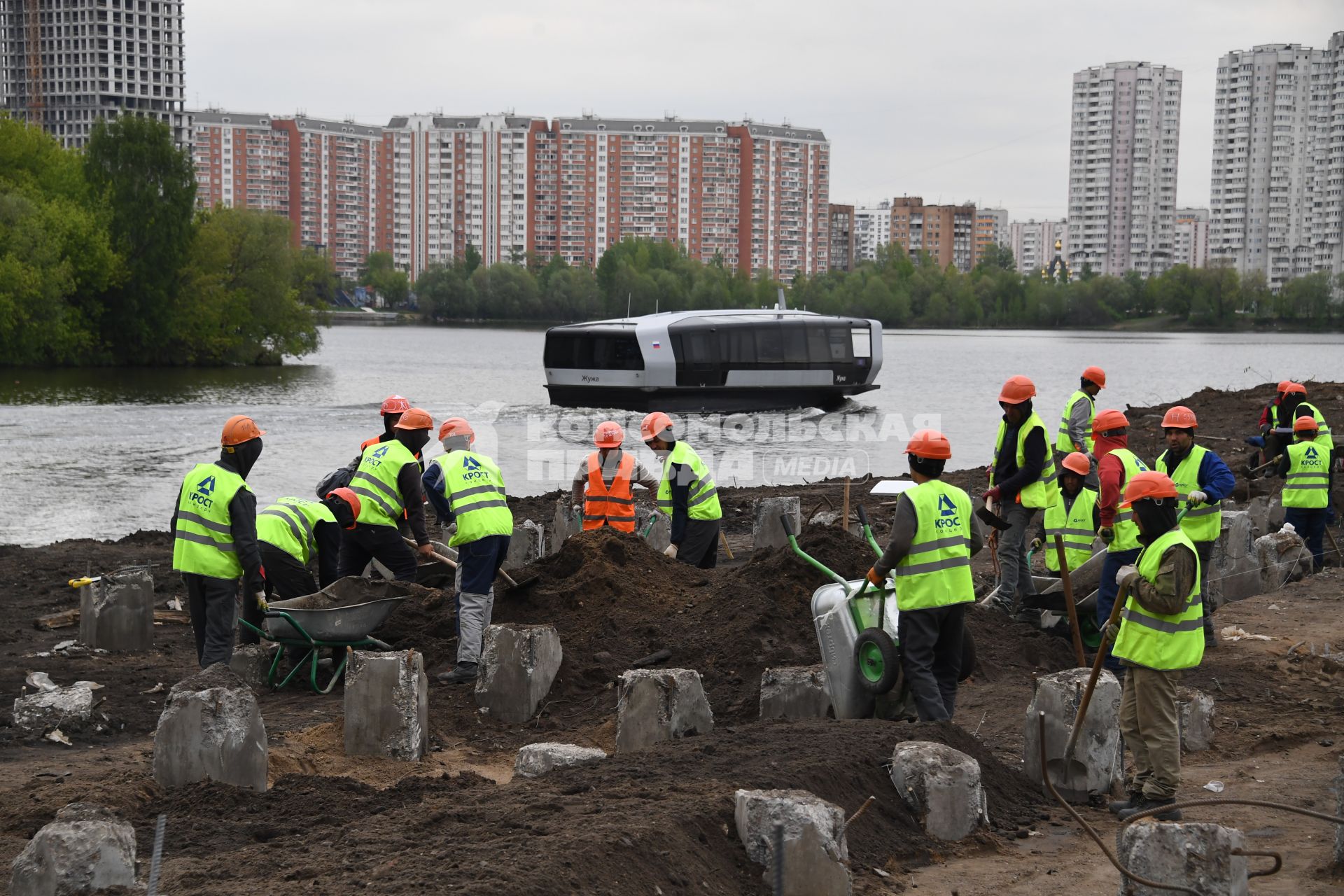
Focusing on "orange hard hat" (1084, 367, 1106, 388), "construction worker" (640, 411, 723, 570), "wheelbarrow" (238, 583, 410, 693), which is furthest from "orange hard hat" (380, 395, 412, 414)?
"orange hard hat" (1084, 367, 1106, 388)

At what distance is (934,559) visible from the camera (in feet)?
22.3

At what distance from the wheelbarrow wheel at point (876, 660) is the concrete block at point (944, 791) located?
1211mm

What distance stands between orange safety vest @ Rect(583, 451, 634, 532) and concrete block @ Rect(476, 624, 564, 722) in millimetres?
3028

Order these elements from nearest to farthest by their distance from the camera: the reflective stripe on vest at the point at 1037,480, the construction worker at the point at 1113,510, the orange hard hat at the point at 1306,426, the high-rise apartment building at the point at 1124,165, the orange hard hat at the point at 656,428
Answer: the construction worker at the point at 1113,510 < the reflective stripe on vest at the point at 1037,480 < the orange hard hat at the point at 656,428 < the orange hard hat at the point at 1306,426 < the high-rise apartment building at the point at 1124,165

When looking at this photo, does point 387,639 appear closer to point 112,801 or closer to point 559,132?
point 112,801

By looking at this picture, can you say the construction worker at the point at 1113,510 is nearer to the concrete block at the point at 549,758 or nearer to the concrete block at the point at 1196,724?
the concrete block at the point at 1196,724

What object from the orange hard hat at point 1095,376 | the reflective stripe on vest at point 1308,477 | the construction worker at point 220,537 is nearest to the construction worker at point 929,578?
the construction worker at point 220,537

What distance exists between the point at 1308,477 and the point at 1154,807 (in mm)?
7418

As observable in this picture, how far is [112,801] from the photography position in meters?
5.62

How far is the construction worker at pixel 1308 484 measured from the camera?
39.7 ft

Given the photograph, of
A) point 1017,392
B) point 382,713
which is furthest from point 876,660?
point 1017,392

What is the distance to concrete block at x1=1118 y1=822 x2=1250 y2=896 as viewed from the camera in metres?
4.50

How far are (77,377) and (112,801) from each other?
50.9m

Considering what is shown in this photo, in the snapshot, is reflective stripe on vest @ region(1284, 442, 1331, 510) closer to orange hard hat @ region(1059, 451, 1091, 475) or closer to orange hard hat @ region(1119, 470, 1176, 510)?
orange hard hat @ region(1059, 451, 1091, 475)
